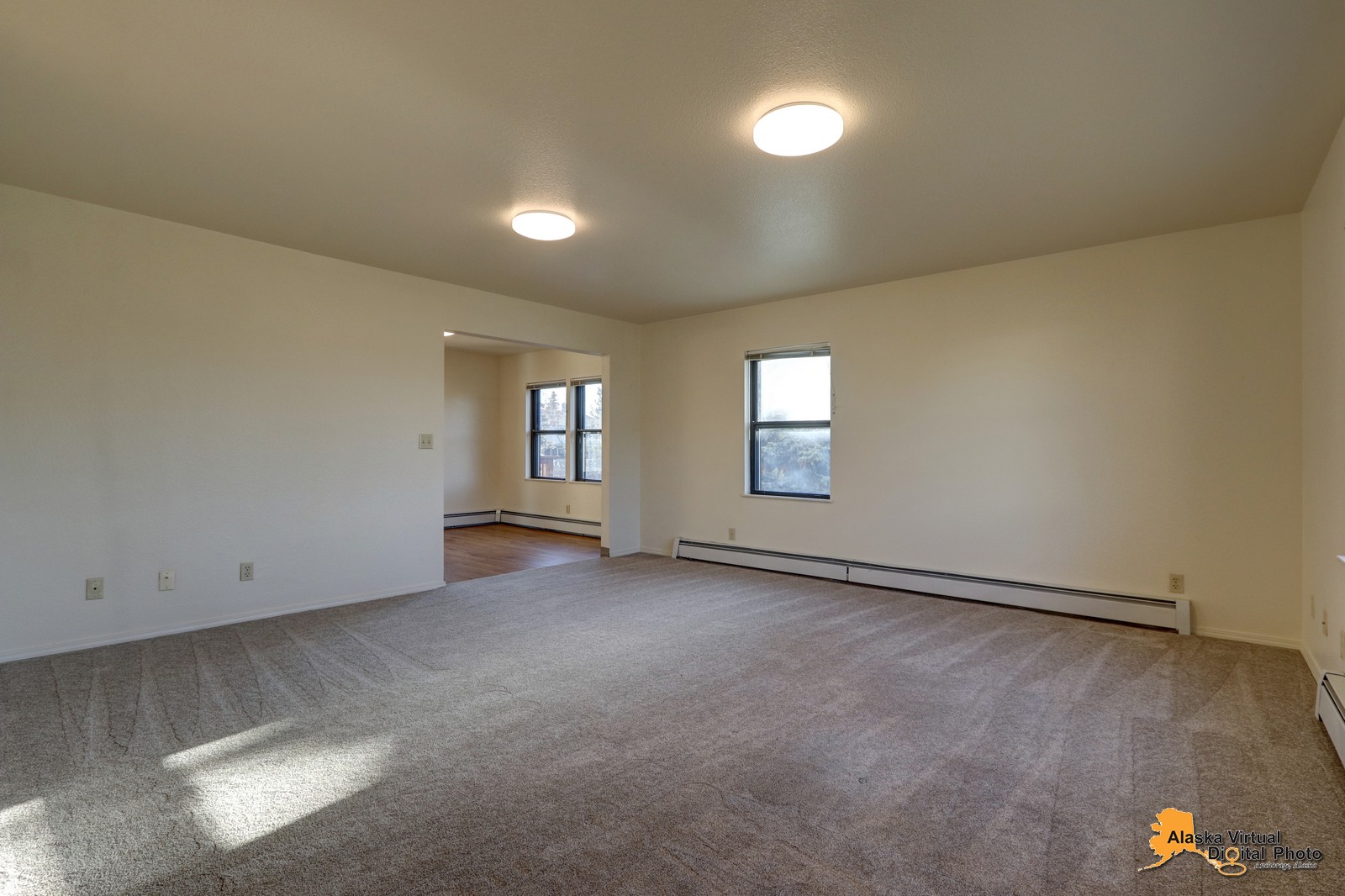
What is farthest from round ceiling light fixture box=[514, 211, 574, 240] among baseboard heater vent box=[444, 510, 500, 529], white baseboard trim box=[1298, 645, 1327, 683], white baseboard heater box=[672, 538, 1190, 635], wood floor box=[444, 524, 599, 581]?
baseboard heater vent box=[444, 510, 500, 529]

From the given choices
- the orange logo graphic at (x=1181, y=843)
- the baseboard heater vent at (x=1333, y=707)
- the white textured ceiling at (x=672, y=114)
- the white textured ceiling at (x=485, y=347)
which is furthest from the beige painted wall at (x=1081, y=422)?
the white textured ceiling at (x=485, y=347)

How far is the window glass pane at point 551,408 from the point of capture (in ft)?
28.8

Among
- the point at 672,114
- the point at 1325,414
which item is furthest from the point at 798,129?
the point at 1325,414

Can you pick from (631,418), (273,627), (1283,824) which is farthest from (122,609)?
(1283,824)

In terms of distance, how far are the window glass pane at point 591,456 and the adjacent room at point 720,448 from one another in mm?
2350

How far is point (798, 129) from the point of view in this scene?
2537 mm

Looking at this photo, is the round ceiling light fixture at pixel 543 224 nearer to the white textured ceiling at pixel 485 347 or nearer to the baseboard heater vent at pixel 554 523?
the white textured ceiling at pixel 485 347

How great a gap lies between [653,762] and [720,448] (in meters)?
4.18

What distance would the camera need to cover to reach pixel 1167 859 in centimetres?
175

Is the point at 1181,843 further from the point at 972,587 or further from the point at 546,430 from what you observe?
the point at 546,430

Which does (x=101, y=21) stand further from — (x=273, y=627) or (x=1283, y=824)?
(x=1283, y=824)

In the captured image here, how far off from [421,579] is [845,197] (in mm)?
4211

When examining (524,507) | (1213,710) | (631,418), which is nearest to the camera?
(1213,710)

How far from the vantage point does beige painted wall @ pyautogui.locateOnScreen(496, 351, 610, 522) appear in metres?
8.32
